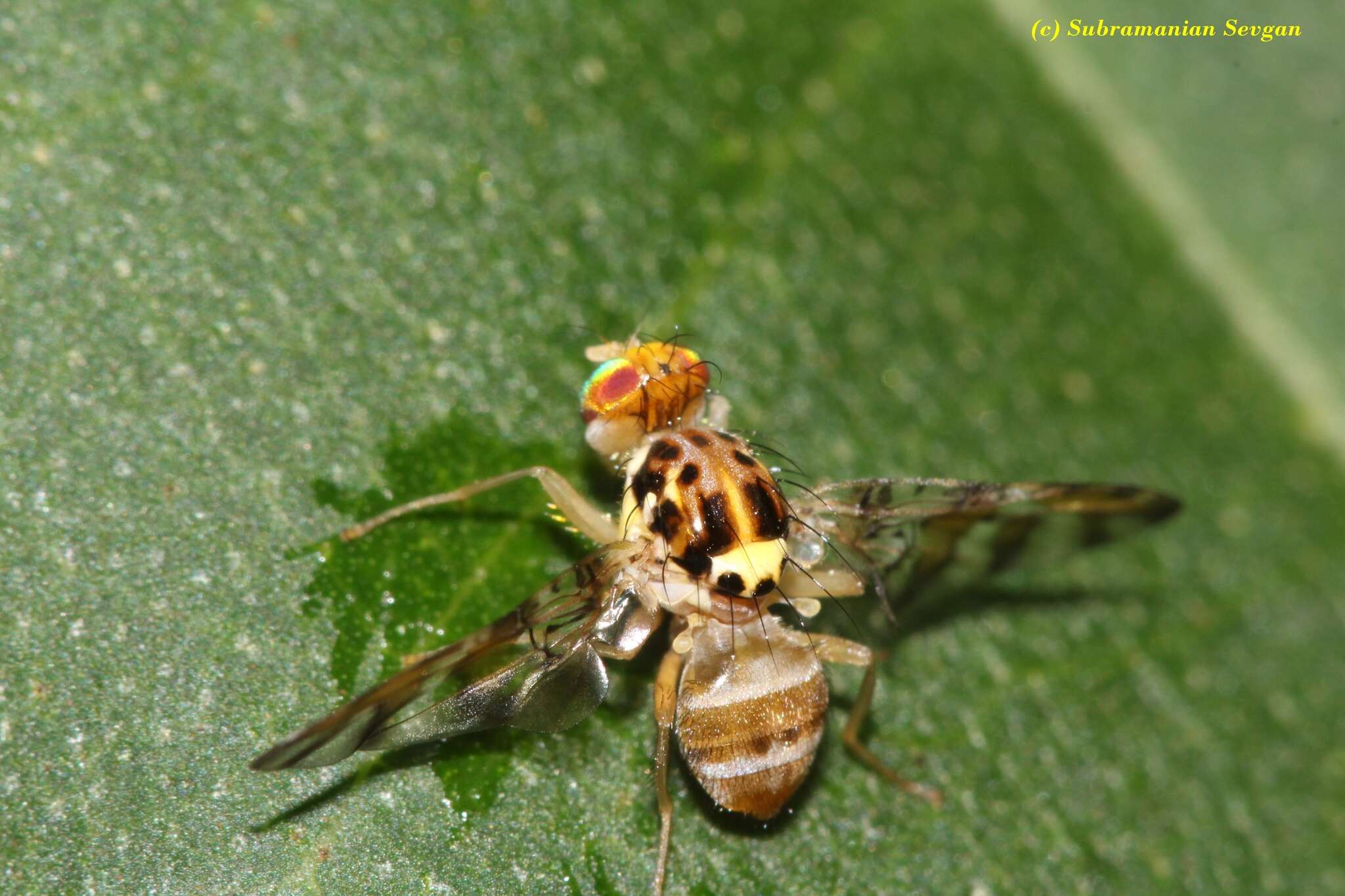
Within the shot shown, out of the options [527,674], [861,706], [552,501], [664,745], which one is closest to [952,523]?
[861,706]

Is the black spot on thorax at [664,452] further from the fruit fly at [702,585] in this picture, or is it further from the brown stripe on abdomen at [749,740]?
the brown stripe on abdomen at [749,740]

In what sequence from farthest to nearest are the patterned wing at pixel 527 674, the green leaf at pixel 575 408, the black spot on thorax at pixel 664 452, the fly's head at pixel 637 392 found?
Answer: 1. the fly's head at pixel 637 392
2. the black spot on thorax at pixel 664 452
3. the green leaf at pixel 575 408
4. the patterned wing at pixel 527 674

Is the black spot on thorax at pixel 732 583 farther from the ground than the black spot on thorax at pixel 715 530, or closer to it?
closer to it

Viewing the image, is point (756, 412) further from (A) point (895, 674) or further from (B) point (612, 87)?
(B) point (612, 87)

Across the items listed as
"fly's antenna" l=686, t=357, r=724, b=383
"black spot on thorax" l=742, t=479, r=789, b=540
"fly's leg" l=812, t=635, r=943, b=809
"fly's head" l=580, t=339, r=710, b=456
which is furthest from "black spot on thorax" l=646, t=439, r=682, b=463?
"fly's leg" l=812, t=635, r=943, b=809

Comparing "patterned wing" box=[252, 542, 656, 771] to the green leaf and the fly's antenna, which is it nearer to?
the green leaf

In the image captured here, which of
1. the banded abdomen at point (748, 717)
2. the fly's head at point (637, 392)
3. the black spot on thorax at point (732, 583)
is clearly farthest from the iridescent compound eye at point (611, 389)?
the banded abdomen at point (748, 717)

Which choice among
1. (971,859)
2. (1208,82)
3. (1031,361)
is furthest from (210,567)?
(1208,82)
